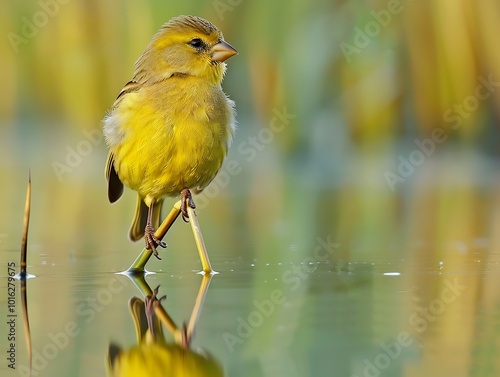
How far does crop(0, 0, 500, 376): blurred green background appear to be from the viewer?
698 cm

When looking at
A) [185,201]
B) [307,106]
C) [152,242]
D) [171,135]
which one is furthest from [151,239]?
[307,106]

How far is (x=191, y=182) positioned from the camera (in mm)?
4848

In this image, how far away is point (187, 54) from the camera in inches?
198

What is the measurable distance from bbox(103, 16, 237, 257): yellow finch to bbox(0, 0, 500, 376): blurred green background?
1.26m

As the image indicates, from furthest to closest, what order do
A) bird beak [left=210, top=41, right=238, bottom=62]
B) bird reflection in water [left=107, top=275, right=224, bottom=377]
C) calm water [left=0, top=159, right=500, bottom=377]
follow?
bird beak [left=210, top=41, right=238, bottom=62]
calm water [left=0, top=159, right=500, bottom=377]
bird reflection in water [left=107, top=275, right=224, bottom=377]

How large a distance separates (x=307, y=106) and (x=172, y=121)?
11.5 ft

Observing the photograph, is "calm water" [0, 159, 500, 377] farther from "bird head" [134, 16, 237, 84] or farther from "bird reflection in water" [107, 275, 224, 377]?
"bird head" [134, 16, 237, 84]

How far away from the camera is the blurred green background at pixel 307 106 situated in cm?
698

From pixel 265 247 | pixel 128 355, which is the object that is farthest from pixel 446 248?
pixel 128 355

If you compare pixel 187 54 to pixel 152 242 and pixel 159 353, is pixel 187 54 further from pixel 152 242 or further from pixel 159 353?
pixel 159 353

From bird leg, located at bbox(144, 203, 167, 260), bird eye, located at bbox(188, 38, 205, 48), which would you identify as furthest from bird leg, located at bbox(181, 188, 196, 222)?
bird eye, located at bbox(188, 38, 205, 48)

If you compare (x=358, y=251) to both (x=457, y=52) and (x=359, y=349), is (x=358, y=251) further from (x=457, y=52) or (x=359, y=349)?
(x=457, y=52)

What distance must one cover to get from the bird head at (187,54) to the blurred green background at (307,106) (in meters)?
1.33

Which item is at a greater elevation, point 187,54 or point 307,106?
point 187,54
